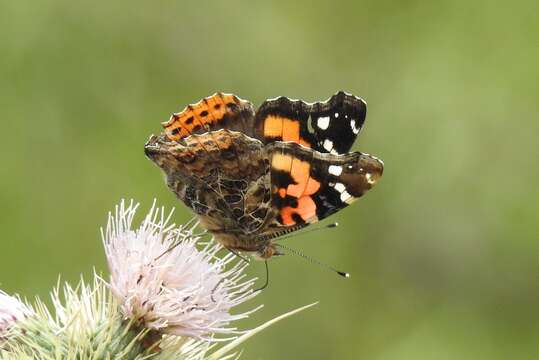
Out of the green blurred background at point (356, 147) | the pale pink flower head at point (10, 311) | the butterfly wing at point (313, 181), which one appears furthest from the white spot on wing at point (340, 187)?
the green blurred background at point (356, 147)

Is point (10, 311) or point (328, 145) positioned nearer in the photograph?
point (10, 311)

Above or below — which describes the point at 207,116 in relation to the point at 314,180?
above

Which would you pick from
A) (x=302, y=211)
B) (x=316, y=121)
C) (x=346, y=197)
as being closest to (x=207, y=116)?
(x=316, y=121)

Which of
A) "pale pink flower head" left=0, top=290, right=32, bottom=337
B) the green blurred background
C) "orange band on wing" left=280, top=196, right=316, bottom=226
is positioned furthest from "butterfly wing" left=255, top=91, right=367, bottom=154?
the green blurred background

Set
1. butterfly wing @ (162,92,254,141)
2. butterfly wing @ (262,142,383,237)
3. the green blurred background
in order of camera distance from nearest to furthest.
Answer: butterfly wing @ (262,142,383,237), butterfly wing @ (162,92,254,141), the green blurred background

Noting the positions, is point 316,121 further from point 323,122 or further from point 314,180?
point 314,180

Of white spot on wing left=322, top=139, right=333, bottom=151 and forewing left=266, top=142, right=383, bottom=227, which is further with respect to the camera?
white spot on wing left=322, top=139, right=333, bottom=151

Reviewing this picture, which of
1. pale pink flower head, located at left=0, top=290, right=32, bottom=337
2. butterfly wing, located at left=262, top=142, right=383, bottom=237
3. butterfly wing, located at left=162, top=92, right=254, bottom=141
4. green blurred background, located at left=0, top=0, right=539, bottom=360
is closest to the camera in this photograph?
pale pink flower head, located at left=0, top=290, right=32, bottom=337

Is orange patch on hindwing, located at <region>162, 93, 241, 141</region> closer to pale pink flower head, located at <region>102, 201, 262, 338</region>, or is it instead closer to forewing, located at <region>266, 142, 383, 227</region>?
forewing, located at <region>266, 142, 383, 227</region>
